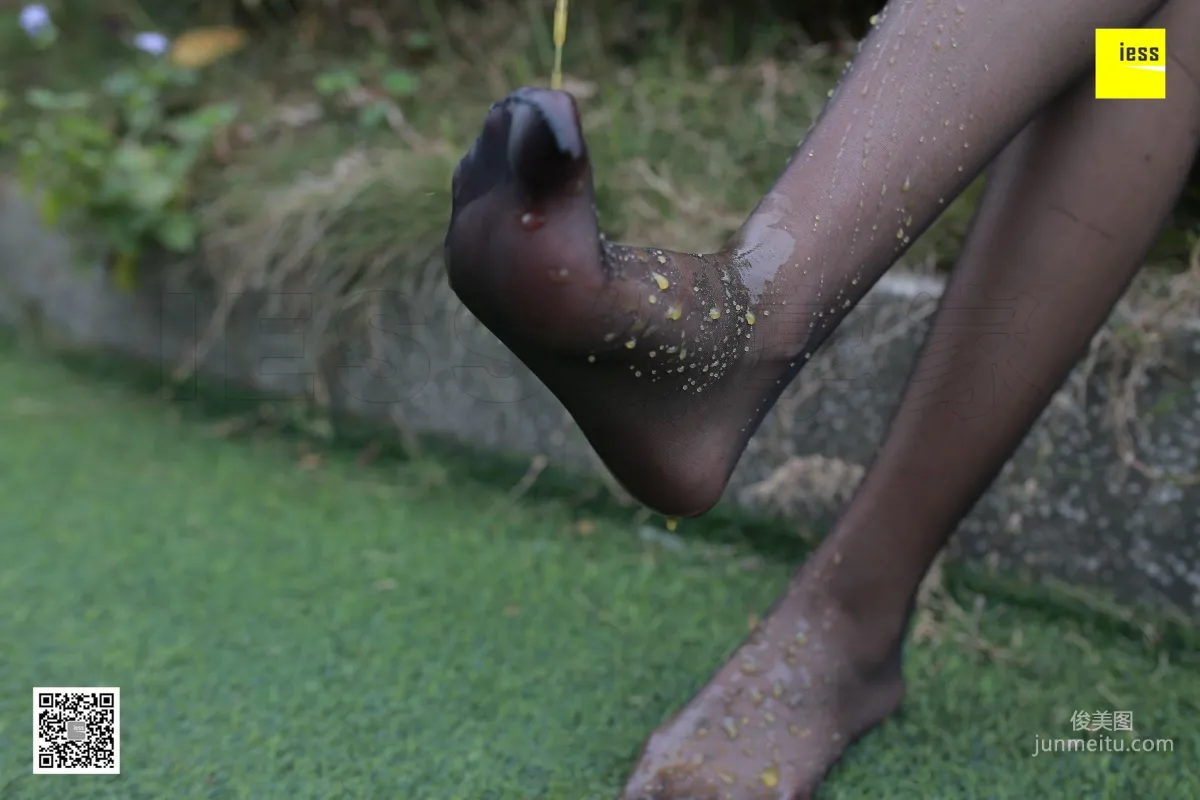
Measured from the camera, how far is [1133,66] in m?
0.72

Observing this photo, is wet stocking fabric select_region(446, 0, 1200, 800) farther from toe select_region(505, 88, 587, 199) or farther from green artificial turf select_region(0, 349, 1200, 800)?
green artificial turf select_region(0, 349, 1200, 800)

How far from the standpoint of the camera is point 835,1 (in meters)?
1.82

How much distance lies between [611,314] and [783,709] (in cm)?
41

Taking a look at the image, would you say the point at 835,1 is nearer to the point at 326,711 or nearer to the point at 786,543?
the point at 786,543

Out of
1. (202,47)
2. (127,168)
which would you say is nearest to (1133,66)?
(127,168)

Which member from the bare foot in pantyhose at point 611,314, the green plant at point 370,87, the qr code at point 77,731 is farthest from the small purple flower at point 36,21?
the bare foot in pantyhose at point 611,314

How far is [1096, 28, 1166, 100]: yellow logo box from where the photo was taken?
2.28ft

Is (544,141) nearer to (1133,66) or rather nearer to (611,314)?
(611,314)

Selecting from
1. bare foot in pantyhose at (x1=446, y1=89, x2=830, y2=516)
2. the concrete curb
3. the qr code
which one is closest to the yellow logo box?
the concrete curb

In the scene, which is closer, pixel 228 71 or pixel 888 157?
pixel 888 157

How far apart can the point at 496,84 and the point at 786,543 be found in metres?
1.02

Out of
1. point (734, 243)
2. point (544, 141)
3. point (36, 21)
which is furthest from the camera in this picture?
point (36, 21)

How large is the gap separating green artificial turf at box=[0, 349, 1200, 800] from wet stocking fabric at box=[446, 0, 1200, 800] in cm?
10

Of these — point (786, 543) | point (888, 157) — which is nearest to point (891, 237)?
point (888, 157)
